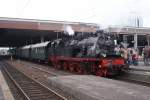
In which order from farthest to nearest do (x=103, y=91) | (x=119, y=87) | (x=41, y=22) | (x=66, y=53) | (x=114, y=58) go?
1. (x=41, y=22)
2. (x=66, y=53)
3. (x=114, y=58)
4. (x=119, y=87)
5. (x=103, y=91)

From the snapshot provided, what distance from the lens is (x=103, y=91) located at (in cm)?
1158

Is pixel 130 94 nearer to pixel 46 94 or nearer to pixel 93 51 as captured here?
pixel 46 94

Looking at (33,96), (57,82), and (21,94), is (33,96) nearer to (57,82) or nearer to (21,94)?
(21,94)

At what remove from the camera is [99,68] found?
64.6 feet

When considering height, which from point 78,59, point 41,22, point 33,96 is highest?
point 41,22

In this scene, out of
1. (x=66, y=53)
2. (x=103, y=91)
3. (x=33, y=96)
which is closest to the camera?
(x=103, y=91)

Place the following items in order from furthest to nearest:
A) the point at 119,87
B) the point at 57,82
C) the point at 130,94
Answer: the point at 57,82, the point at 119,87, the point at 130,94

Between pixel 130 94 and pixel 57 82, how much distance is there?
5.54 m

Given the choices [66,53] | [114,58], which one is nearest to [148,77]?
[114,58]

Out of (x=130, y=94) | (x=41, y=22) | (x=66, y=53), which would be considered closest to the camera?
(x=130, y=94)

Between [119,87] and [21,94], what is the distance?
465cm

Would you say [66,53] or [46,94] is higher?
[66,53]

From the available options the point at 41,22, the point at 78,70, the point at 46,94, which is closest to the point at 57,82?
the point at 46,94

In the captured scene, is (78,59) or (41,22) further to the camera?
(41,22)
